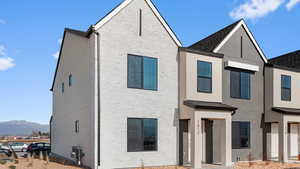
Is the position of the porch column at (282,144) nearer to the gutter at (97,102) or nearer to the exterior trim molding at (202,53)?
the exterior trim molding at (202,53)

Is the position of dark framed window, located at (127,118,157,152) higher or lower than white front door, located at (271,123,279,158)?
higher

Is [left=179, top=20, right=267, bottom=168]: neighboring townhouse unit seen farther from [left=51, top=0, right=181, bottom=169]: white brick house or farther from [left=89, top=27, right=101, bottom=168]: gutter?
[left=89, top=27, right=101, bottom=168]: gutter

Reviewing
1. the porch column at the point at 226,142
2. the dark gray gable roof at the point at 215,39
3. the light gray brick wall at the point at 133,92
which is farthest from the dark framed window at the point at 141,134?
the dark gray gable roof at the point at 215,39

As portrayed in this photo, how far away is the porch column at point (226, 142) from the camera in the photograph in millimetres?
18562

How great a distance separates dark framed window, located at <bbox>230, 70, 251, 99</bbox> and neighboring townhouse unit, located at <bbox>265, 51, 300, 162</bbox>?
1.98m

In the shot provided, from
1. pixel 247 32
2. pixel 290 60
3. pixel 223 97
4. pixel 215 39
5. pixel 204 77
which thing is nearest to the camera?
pixel 204 77

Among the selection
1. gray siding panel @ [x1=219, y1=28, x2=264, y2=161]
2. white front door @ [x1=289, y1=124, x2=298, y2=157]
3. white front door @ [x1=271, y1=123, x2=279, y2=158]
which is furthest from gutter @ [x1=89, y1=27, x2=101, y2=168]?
white front door @ [x1=289, y1=124, x2=298, y2=157]

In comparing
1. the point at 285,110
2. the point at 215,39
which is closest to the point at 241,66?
the point at 215,39

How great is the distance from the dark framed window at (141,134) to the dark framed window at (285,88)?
466 inches

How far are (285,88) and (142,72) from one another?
12881 millimetres

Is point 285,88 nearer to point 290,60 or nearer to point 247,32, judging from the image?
point 247,32

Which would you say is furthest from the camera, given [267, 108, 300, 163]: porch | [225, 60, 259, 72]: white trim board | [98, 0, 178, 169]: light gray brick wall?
[267, 108, 300, 163]: porch

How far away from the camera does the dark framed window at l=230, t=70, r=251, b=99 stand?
21.2m

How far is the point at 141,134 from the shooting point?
1686cm
